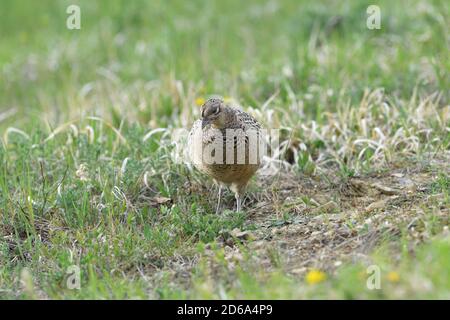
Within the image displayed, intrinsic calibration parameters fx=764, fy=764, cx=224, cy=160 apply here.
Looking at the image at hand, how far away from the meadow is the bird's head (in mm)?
670

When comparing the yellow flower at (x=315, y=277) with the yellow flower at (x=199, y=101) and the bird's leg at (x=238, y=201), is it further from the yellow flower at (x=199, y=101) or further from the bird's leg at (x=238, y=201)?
the yellow flower at (x=199, y=101)

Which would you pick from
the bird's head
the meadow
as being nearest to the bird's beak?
the bird's head

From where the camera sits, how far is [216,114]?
552 cm

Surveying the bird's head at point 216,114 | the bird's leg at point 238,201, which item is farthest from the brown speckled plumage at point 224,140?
the bird's leg at point 238,201

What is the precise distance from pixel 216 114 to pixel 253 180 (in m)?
1.15

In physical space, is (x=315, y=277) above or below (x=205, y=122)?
below

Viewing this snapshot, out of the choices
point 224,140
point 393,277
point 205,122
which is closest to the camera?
point 393,277

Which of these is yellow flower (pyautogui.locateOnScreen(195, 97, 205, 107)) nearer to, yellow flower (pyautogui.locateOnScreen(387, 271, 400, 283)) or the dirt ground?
the dirt ground

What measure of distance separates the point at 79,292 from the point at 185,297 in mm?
711

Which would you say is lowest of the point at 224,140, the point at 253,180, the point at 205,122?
the point at 253,180

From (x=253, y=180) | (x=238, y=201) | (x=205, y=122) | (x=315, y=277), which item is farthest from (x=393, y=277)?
(x=253, y=180)

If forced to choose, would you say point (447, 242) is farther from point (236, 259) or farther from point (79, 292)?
point (79, 292)

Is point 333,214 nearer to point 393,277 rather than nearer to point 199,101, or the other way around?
point 393,277

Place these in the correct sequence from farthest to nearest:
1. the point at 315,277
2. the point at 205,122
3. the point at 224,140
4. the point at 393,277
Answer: the point at 224,140
the point at 205,122
the point at 315,277
the point at 393,277
